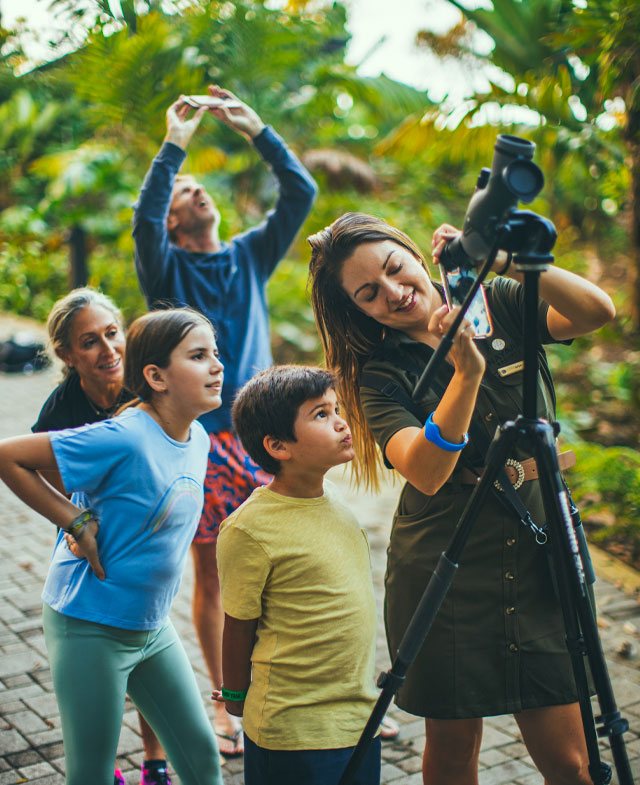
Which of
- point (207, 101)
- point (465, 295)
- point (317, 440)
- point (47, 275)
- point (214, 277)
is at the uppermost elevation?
point (47, 275)

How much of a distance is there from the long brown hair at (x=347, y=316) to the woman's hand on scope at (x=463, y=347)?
470mm

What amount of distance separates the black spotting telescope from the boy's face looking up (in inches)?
22.4

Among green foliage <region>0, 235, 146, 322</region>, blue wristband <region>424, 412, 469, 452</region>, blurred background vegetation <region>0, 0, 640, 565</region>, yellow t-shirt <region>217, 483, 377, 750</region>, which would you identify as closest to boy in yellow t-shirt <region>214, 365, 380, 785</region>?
yellow t-shirt <region>217, 483, 377, 750</region>

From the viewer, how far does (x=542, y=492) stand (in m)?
1.55

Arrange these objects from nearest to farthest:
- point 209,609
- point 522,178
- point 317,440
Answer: point 522,178, point 317,440, point 209,609

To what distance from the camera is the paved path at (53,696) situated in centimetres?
279

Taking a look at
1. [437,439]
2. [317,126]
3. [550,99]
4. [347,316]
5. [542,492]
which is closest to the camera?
[542,492]

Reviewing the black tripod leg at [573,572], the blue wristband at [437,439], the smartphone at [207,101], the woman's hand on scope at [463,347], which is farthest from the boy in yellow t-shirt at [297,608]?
the smartphone at [207,101]

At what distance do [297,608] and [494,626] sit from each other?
495 mm

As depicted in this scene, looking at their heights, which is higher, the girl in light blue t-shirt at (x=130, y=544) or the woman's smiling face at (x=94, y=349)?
the woman's smiling face at (x=94, y=349)

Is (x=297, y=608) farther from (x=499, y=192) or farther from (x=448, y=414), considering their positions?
(x=499, y=192)

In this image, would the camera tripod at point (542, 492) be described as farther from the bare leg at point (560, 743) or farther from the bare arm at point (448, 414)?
the bare leg at point (560, 743)

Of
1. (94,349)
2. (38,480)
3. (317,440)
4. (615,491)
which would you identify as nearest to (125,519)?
(38,480)

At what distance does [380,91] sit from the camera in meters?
9.25
